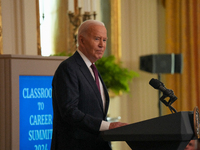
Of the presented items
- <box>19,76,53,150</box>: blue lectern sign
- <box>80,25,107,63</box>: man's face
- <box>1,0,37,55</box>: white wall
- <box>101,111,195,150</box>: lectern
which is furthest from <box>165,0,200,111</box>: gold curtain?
<box>101,111,195,150</box>: lectern

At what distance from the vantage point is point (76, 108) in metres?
1.63

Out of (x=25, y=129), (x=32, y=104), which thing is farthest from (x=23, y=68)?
(x=25, y=129)

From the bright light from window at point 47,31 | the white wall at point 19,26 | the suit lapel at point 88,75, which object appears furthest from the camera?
the bright light from window at point 47,31

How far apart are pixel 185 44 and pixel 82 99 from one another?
4575 millimetres

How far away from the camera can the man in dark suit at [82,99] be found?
163cm

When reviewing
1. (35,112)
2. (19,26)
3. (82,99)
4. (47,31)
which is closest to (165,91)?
(82,99)

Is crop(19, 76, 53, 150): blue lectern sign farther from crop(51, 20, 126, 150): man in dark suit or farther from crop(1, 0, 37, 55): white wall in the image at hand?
crop(1, 0, 37, 55): white wall

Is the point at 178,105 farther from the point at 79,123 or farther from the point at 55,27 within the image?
the point at 79,123

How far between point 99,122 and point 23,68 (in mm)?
840

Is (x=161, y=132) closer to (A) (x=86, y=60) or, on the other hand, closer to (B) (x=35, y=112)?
(A) (x=86, y=60)

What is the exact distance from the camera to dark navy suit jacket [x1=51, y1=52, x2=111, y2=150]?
1.63 metres

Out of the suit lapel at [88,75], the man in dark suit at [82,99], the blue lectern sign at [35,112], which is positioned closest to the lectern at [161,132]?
the man in dark suit at [82,99]

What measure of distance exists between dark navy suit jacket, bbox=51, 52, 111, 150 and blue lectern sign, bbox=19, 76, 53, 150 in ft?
1.51

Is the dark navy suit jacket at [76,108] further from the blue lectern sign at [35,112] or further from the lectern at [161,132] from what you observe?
the blue lectern sign at [35,112]
